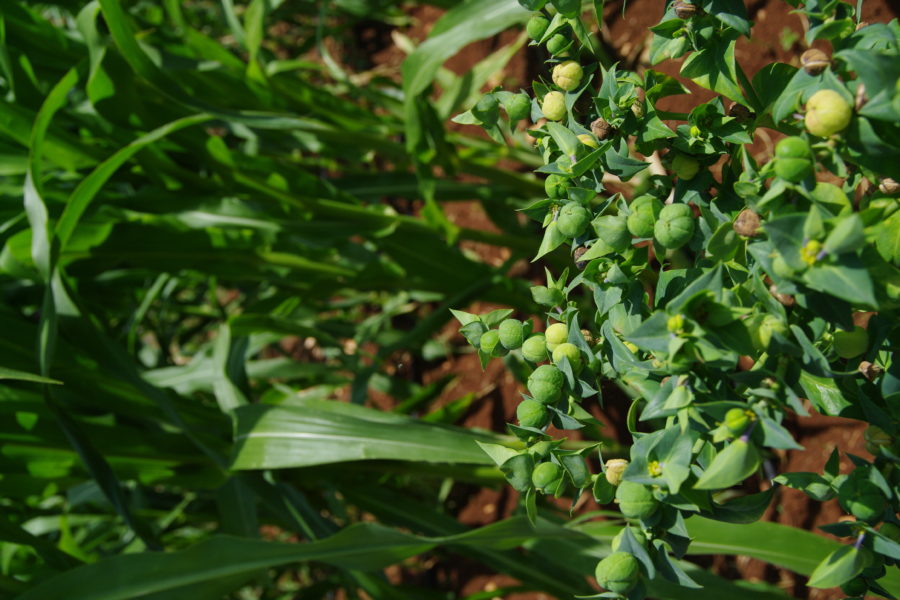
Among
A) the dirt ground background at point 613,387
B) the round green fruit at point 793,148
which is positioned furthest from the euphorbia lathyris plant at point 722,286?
the dirt ground background at point 613,387

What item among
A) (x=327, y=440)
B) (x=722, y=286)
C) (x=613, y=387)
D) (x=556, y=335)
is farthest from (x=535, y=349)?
(x=613, y=387)

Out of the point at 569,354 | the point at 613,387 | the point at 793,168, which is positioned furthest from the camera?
the point at 613,387

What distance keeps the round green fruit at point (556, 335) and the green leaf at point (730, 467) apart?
13 centimetres

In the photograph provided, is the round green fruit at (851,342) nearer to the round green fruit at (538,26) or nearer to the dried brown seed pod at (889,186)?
the dried brown seed pod at (889,186)

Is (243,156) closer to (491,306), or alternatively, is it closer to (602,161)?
(491,306)

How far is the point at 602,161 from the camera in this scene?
47cm

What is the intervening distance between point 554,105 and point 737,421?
221 millimetres

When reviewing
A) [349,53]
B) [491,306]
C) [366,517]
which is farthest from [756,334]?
[349,53]

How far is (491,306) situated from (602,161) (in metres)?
1.12

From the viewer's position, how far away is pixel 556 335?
1.48 feet

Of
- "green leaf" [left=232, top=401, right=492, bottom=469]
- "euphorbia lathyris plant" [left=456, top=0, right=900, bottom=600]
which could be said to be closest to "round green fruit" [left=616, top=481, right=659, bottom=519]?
"euphorbia lathyris plant" [left=456, top=0, right=900, bottom=600]

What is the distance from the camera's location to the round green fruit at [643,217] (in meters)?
0.40

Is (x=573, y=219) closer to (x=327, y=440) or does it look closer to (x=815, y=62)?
(x=815, y=62)

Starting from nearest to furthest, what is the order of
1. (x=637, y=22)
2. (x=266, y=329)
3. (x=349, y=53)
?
(x=266, y=329) → (x=637, y=22) → (x=349, y=53)
